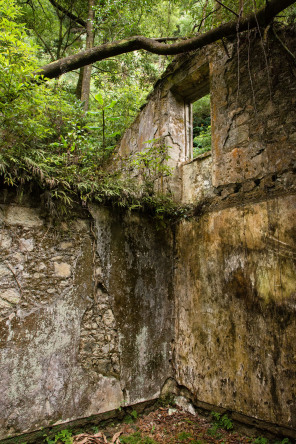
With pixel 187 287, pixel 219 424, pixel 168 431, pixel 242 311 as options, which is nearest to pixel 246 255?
pixel 242 311

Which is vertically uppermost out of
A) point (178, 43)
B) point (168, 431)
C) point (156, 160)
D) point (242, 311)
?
point (178, 43)

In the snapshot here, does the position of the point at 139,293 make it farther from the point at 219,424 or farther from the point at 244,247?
the point at 219,424

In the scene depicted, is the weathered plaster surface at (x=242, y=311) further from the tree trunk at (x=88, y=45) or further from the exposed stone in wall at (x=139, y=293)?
the tree trunk at (x=88, y=45)

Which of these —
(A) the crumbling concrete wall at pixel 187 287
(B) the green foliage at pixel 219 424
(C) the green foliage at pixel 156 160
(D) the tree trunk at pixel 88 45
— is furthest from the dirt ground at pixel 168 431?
(D) the tree trunk at pixel 88 45

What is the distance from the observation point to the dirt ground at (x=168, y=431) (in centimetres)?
283

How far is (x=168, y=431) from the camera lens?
3.10 m

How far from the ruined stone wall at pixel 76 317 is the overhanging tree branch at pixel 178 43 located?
2.28 meters

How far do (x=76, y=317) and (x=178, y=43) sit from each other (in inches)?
148

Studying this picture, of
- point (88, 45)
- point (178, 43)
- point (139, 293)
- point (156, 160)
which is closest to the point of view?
point (178, 43)

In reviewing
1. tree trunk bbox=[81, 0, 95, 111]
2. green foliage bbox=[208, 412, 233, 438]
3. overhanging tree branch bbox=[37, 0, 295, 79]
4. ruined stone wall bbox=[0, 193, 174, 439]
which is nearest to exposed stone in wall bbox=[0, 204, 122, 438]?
ruined stone wall bbox=[0, 193, 174, 439]

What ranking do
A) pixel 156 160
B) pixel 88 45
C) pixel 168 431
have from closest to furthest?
pixel 168 431 < pixel 156 160 < pixel 88 45

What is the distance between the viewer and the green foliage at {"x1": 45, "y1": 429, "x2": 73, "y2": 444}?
8.89 feet

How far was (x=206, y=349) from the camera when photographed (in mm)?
3299

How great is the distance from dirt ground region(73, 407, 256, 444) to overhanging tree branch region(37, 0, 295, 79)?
14.3 feet
